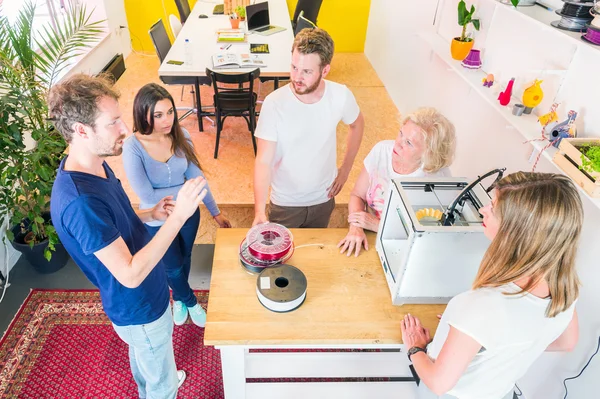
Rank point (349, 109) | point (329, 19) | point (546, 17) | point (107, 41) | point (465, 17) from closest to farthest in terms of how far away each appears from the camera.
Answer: point (546, 17), point (349, 109), point (465, 17), point (107, 41), point (329, 19)

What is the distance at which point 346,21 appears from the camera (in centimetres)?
626

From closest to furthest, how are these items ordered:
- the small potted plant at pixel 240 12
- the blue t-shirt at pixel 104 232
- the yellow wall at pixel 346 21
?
the blue t-shirt at pixel 104 232
the small potted plant at pixel 240 12
the yellow wall at pixel 346 21

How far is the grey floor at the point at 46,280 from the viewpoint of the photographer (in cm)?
271

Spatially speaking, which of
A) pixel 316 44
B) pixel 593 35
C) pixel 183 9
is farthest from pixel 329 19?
pixel 593 35

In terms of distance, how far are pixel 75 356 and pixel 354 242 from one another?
71.8 inches

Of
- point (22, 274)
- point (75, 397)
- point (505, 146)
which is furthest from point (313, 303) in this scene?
point (22, 274)

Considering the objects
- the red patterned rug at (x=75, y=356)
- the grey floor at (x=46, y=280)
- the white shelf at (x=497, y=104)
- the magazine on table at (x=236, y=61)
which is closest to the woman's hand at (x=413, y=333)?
the white shelf at (x=497, y=104)

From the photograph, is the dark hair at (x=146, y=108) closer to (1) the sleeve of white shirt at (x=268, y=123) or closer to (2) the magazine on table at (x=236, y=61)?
(1) the sleeve of white shirt at (x=268, y=123)

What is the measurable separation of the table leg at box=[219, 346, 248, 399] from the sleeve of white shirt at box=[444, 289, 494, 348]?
77 cm

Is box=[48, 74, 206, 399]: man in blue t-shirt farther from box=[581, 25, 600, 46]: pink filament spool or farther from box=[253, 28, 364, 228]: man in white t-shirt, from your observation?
box=[581, 25, 600, 46]: pink filament spool

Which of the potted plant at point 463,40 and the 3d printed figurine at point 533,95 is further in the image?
the potted plant at point 463,40

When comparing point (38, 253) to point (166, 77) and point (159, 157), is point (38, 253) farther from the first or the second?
point (166, 77)

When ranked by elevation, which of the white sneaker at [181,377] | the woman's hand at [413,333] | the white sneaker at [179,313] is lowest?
the white sneaker at [181,377]

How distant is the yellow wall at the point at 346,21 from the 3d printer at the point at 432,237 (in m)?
5.34
